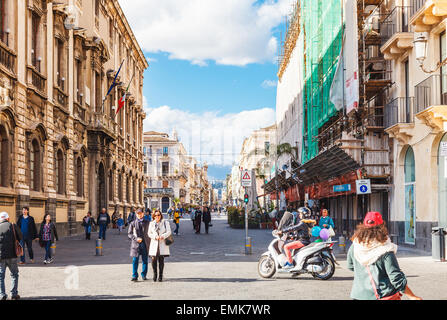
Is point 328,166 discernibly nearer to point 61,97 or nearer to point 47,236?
point 61,97

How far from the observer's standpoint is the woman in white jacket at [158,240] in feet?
42.7

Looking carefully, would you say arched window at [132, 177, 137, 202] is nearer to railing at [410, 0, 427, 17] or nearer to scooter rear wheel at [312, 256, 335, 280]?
railing at [410, 0, 427, 17]

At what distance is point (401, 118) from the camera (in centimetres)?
2284

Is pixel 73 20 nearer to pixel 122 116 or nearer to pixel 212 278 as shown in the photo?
pixel 122 116

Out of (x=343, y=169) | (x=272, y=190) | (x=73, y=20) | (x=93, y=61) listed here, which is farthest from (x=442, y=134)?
(x=272, y=190)

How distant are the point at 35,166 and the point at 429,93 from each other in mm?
16875

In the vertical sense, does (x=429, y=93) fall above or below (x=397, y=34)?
below

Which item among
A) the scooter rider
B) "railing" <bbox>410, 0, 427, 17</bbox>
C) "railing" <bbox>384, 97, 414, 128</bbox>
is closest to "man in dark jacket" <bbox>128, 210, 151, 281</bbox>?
the scooter rider

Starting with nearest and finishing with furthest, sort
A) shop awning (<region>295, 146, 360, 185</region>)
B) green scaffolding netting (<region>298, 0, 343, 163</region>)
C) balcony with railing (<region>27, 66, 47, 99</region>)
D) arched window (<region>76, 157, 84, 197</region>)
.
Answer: balcony with railing (<region>27, 66, 47, 99</region>) < shop awning (<region>295, 146, 360, 185</region>) < green scaffolding netting (<region>298, 0, 343, 163</region>) < arched window (<region>76, 157, 84, 197</region>)

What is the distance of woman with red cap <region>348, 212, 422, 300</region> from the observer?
541 centimetres

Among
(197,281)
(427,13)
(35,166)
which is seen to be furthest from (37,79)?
(197,281)

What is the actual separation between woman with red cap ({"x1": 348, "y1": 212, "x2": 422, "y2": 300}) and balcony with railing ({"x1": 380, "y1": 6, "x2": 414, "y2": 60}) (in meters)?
18.0

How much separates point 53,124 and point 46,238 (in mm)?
12841

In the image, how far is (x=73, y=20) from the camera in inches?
1281
